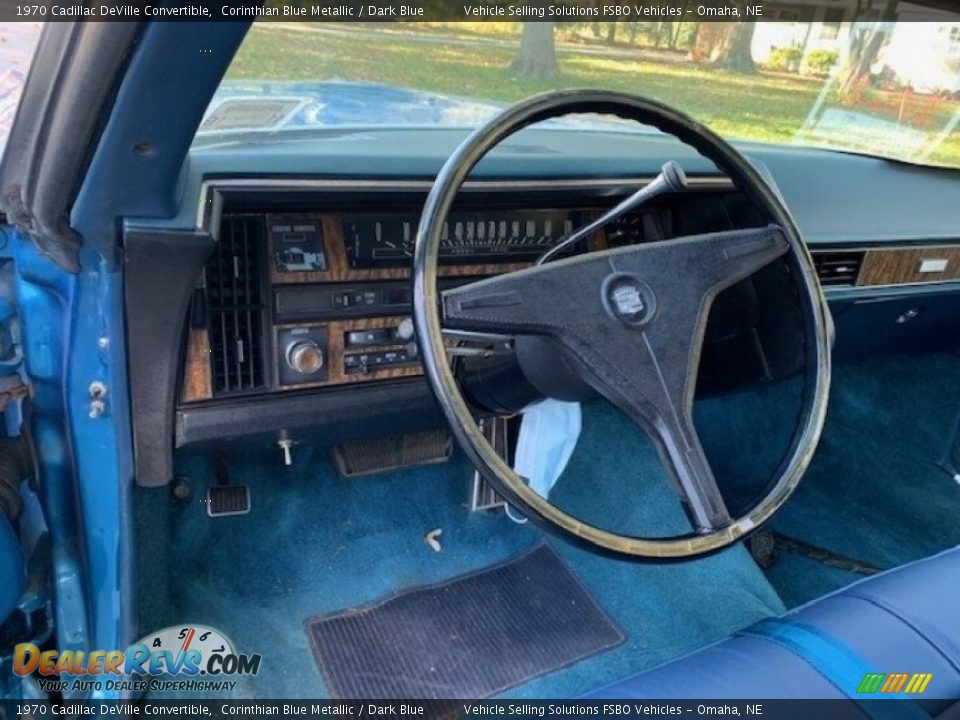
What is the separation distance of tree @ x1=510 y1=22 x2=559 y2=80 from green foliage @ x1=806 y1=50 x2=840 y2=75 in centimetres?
79

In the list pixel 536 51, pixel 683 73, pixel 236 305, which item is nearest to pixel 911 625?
pixel 236 305

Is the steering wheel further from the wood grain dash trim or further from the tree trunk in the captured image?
the tree trunk

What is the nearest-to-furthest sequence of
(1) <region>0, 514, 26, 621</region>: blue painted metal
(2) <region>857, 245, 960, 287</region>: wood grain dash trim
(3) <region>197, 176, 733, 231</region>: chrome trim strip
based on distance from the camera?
(3) <region>197, 176, 733, 231</region>: chrome trim strip
(1) <region>0, 514, 26, 621</region>: blue painted metal
(2) <region>857, 245, 960, 287</region>: wood grain dash trim

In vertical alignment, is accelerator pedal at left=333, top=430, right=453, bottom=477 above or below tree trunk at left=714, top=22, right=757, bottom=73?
below

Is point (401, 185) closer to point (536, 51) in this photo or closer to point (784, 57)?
point (536, 51)

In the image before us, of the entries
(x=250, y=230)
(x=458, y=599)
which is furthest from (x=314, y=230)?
(x=458, y=599)

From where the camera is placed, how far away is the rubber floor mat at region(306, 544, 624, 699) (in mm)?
1929

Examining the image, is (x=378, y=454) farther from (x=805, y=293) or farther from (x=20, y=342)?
(x=805, y=293)

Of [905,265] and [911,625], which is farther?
[905,265]

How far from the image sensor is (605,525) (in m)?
2.44

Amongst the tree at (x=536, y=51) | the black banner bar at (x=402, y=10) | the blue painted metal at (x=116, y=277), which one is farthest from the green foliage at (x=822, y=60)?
the blue painted metal at (x=116, y=277)

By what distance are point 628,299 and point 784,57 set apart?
1.51m

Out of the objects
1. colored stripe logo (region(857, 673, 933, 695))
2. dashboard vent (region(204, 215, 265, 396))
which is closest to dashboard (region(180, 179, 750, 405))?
dashboard vent (region(204, 215, 265, 396))

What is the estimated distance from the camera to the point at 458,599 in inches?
84.8
